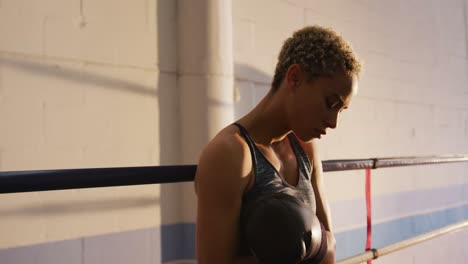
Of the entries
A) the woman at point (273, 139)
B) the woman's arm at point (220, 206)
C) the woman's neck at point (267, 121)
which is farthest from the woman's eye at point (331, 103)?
the woman's arm at point (220, 206)

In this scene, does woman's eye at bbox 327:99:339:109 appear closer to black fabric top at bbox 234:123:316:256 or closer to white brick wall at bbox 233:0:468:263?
black fabric top at bbox 234:123:316:256

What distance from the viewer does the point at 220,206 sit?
111 cm

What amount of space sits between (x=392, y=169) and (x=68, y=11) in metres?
2.14

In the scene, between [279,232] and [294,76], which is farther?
[294,76]

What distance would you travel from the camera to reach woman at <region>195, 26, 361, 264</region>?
3.64ft

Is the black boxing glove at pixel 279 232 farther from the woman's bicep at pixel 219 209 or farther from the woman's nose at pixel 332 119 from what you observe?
the woman's nose at pixel 332 119

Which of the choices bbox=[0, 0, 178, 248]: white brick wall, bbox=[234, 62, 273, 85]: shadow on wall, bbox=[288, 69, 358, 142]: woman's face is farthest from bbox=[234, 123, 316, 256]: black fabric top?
bbox=[234, 62, 273, 85]: shadow on wall

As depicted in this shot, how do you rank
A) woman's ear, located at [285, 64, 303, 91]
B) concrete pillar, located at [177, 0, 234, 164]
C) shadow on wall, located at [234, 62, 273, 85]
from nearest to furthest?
woman's ear, located at [285, 64, 303, 91] < concrete pillar, located at [177, 0, 234, 164] < shadow on wall, located at [234, 62, 273, 85]

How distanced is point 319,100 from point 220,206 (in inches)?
11.6

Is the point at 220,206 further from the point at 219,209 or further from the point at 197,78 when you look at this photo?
the point at 197,78

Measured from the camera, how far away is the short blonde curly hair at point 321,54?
45.3 inches

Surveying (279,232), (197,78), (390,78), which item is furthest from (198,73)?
(390,78)

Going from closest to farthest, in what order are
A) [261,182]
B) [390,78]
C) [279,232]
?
[279,232], [261,182], [390,78]

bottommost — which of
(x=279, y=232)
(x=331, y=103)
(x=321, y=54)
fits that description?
(x=279, y=232)
